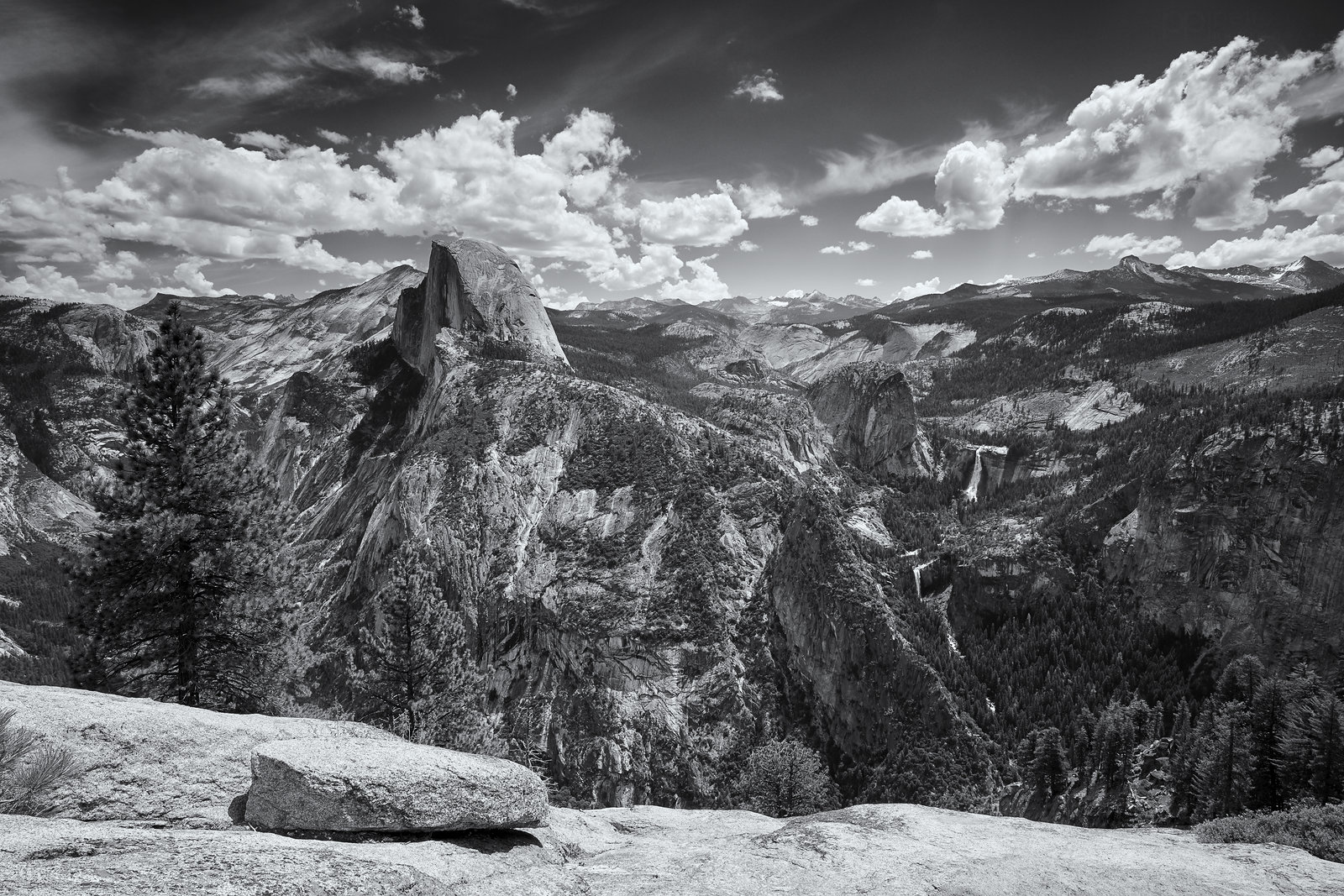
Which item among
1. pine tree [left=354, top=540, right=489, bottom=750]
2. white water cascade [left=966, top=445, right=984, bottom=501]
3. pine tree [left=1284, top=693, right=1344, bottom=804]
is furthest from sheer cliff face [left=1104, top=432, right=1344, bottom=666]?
pine tree [left=354, top=540, right=489, bottom=750]

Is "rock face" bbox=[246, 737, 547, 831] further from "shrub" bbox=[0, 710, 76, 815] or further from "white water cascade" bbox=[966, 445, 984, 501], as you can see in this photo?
"white water cascade" bbox=[966, 445, 984, 501]

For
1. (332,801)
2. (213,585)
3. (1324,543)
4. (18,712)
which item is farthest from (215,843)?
(1324,543)

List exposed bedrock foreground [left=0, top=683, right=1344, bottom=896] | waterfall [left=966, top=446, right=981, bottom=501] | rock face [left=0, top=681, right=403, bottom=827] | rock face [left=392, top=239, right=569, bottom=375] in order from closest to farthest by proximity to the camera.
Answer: exposed bedrock foreground [left=0, top=683, right=1344, bottom=896], rock face [left=0, top=681, right=403, bottom=827], rock face [left=392, top=239, right=569, bottom=375], waterfall [left=966, top=446, right=981, bottom=501]

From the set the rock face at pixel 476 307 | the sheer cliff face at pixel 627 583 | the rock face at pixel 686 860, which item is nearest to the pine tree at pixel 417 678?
the rock face at pixel 686 860

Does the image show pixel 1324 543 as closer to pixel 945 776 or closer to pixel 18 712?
pixel 945 776

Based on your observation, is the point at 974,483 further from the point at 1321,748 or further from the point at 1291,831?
the point at 1291,831
